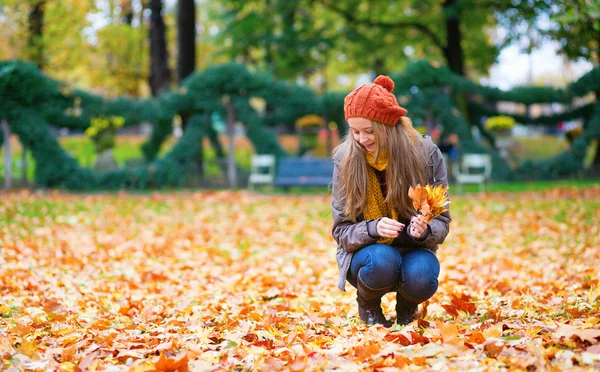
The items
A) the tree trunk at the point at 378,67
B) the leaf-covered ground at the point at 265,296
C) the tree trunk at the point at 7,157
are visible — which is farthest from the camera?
the tree trunk at the point at 378,67

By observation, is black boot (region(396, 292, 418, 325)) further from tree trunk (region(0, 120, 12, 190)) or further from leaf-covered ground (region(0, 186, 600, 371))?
tree trunk (region(0, 120, 12, 190))

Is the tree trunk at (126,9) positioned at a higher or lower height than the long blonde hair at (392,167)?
higher

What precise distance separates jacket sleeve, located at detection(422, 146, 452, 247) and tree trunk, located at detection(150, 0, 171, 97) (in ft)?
57.2

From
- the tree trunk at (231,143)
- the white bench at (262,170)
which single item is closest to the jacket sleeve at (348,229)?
the white bench at (262,170)

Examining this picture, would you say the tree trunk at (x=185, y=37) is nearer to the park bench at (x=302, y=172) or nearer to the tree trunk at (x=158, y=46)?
the tree trunk at (x=158, y=46)

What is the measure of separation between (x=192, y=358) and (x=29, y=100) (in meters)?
15.7

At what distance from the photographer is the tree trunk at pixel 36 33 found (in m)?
22.6

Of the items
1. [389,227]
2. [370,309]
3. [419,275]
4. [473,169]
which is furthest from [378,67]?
[389,227]

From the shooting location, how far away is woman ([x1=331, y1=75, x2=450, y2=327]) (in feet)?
12.5

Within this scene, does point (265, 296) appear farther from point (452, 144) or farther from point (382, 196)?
point (452, 144)

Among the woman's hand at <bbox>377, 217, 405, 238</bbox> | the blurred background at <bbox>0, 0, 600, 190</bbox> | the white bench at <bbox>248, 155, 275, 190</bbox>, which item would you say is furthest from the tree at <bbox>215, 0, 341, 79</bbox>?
the woman's hand at <bbox>377, 217, 405, 238</bbox>

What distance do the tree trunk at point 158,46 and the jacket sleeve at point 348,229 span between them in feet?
56.7

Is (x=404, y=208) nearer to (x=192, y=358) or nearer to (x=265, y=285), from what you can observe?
(x=192, y=358)

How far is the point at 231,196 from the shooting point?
627 inches
